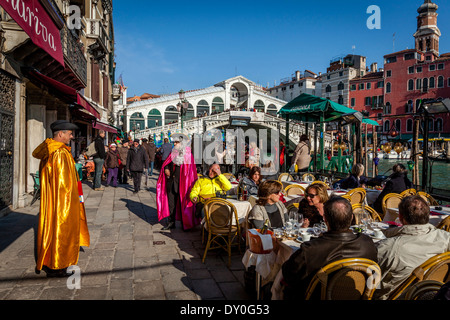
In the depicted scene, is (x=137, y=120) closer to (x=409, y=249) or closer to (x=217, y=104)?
(x=217, y=104)

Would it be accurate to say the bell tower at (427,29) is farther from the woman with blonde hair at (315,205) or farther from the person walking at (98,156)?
the woman with blonde hair at (315,205)

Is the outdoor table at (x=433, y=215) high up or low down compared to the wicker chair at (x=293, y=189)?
down

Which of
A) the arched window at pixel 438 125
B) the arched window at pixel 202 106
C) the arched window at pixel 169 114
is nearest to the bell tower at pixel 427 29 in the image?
the arched window at pixel 438 125

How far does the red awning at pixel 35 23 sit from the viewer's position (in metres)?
2.94

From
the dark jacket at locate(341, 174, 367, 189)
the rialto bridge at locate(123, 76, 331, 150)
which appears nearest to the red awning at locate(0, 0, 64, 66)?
the dark jacket at locate(341, 174, 367, 189)

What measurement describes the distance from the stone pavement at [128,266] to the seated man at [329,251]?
112 centimetres

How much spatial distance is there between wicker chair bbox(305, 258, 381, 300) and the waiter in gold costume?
2484 millimetres

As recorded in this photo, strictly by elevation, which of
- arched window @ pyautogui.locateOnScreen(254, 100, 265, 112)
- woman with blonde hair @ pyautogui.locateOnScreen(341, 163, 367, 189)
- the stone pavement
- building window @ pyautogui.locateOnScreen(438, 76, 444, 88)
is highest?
building window @ pyautogui.locateOnScreen(438, 76, 444, 88)

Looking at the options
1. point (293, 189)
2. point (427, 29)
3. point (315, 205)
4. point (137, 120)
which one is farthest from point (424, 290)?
point (427, 29)

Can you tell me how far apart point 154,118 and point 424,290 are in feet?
109

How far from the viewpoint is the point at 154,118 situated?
1310 inches

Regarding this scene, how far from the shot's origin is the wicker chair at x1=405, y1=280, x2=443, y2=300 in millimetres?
1668

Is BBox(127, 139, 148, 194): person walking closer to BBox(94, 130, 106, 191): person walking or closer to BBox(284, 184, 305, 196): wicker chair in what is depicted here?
BBox(94, 130, 106, 191): person walking
